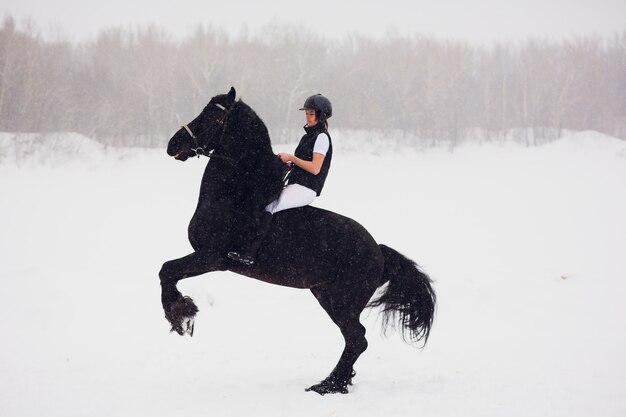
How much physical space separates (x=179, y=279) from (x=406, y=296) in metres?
2.45

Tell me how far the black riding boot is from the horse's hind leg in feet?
3.30

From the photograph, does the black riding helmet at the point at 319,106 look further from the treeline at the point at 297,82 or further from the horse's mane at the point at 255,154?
the treeline at the point at 297,82

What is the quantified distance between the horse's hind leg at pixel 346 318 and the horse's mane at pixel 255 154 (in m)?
1.21

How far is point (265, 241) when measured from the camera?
493cm

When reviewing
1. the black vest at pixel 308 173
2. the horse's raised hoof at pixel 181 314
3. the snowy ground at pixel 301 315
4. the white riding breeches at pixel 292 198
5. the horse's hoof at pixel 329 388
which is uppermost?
the black vest at pixel 308 173

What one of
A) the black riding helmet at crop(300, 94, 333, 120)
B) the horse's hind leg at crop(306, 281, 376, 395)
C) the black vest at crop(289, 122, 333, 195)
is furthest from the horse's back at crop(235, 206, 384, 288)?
the black riding helmet at crop(300, 94, 333, 120)

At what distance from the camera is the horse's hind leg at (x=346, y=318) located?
18.0 feet

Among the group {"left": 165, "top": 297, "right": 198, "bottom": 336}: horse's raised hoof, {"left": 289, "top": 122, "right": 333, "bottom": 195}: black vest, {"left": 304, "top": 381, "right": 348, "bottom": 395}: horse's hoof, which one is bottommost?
{"left": 304, "top": 381, "right": 348, "bottom": 395}: horse's hoof

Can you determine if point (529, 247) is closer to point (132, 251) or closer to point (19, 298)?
point (132, 251)

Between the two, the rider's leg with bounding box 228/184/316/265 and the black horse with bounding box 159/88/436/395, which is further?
the rider's leg with bounding box 228/184/316/265

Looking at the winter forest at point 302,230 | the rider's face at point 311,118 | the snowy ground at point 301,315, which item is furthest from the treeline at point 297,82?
the rider's face at point 311,118

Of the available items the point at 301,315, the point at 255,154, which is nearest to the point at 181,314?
the point at 255,154

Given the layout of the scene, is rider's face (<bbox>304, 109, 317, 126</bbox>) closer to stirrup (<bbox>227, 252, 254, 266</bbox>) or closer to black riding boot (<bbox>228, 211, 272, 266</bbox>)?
black riding boot (<bbox>228, 211, 272, 266</bbox>)

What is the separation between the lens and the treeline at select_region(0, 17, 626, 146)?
32.3 m
